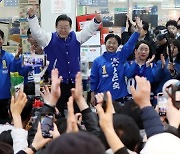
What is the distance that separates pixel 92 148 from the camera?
1443 millimetres

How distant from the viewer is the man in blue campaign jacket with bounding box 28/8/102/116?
18.1 feet

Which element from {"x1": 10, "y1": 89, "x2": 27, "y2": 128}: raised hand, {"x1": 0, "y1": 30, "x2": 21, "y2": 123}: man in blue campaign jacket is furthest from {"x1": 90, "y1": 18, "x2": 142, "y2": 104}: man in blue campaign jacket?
{"x1": 10, "y1": 89, "x2": 27, "y2": 128}: raised hand

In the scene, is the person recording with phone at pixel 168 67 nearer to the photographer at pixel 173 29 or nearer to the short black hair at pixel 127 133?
the photographer at pixel 173 29

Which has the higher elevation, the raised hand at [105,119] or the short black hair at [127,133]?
the raised hand at [105,119]

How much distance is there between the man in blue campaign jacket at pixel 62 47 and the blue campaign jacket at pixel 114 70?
404mm

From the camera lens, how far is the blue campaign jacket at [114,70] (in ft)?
18.9

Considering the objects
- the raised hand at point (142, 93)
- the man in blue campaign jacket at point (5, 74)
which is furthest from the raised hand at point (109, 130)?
the man in blue campaign jacket at point (5, 74)

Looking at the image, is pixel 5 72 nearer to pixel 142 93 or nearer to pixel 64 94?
pixel 64 94

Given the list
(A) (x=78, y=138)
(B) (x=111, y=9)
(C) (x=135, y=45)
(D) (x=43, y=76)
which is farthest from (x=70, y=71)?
(B) (x=111, y=9)

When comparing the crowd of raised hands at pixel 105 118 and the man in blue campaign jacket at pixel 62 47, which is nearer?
the crowd of raised hands at pixel 105 118

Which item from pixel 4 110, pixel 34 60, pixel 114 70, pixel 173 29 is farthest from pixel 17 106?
pixel 173 29

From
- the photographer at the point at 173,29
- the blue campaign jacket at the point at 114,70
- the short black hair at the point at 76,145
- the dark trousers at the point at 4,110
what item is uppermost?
the photographer at the point at 173,29

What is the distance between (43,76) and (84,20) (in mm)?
2610

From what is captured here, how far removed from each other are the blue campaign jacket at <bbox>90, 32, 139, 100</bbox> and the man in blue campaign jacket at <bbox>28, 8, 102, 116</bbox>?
1.32 ft
